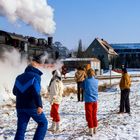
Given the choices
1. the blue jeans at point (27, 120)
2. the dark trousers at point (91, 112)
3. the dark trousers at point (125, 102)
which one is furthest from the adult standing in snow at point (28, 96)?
the dark trousers at point (125, 102)

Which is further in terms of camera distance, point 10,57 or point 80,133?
point 10,57

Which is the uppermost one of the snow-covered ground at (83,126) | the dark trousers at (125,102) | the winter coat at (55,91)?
the winter coat at (55,91)

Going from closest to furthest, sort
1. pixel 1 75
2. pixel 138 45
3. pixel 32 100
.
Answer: pixel 32 100, pixel 1 75, pixel 138 45

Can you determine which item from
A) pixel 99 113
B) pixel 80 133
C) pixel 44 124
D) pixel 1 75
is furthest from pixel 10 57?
pixel 44 124

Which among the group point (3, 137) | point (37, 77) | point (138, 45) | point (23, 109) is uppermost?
point (138, 45)

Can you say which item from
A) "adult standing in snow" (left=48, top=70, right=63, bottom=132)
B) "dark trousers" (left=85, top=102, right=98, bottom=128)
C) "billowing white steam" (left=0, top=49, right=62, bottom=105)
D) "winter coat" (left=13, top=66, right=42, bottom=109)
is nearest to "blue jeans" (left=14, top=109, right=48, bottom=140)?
"winter coat" (left=13, top=66, right=42, bottom=109)

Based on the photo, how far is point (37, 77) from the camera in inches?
339

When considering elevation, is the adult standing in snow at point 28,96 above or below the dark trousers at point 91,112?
above

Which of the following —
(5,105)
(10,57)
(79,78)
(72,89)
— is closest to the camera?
(5,105)

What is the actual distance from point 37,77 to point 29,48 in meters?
25.3

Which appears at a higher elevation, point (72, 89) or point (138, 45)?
point (138, 45)

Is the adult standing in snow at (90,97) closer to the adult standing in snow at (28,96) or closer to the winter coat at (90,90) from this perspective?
the winter coat at (90,90)

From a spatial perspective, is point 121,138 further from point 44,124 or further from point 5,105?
point 5,105

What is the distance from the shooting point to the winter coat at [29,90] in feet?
27.9
